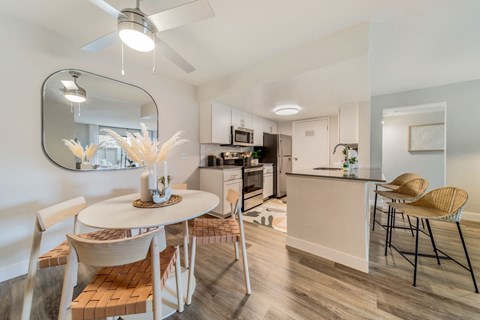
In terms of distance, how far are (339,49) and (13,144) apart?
10.7 ft

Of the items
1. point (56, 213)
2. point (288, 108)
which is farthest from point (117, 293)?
point (288, 108)

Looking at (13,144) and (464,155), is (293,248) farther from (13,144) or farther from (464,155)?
(464,155)

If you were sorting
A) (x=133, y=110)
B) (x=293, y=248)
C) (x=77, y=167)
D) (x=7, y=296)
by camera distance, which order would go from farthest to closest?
(x=133, y=110), (x=293, y=248), (x=77, y=167), (x=7, y=296)

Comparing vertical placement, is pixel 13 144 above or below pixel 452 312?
above

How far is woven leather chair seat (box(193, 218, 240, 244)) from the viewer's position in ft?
4.61

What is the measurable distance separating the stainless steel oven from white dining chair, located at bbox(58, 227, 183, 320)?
8.37 feet

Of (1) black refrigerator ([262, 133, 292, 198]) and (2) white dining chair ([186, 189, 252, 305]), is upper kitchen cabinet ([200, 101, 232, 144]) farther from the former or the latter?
(2) white dining chair ([186, 189, 252, 305])

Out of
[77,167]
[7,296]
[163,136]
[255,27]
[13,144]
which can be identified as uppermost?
[255,27]

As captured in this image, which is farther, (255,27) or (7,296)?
(255,27)

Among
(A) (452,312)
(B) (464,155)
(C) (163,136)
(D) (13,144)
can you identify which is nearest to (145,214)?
(D) (13,144)

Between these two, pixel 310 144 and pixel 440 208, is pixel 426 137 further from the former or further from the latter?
pixel 440 208

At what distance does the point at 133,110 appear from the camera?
7.94 feet

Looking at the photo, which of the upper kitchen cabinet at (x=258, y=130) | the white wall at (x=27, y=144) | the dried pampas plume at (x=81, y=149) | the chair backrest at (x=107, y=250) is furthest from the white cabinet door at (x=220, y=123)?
the chair backrest at (x=107, y=250)

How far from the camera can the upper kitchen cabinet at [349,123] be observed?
3143 millimetres
